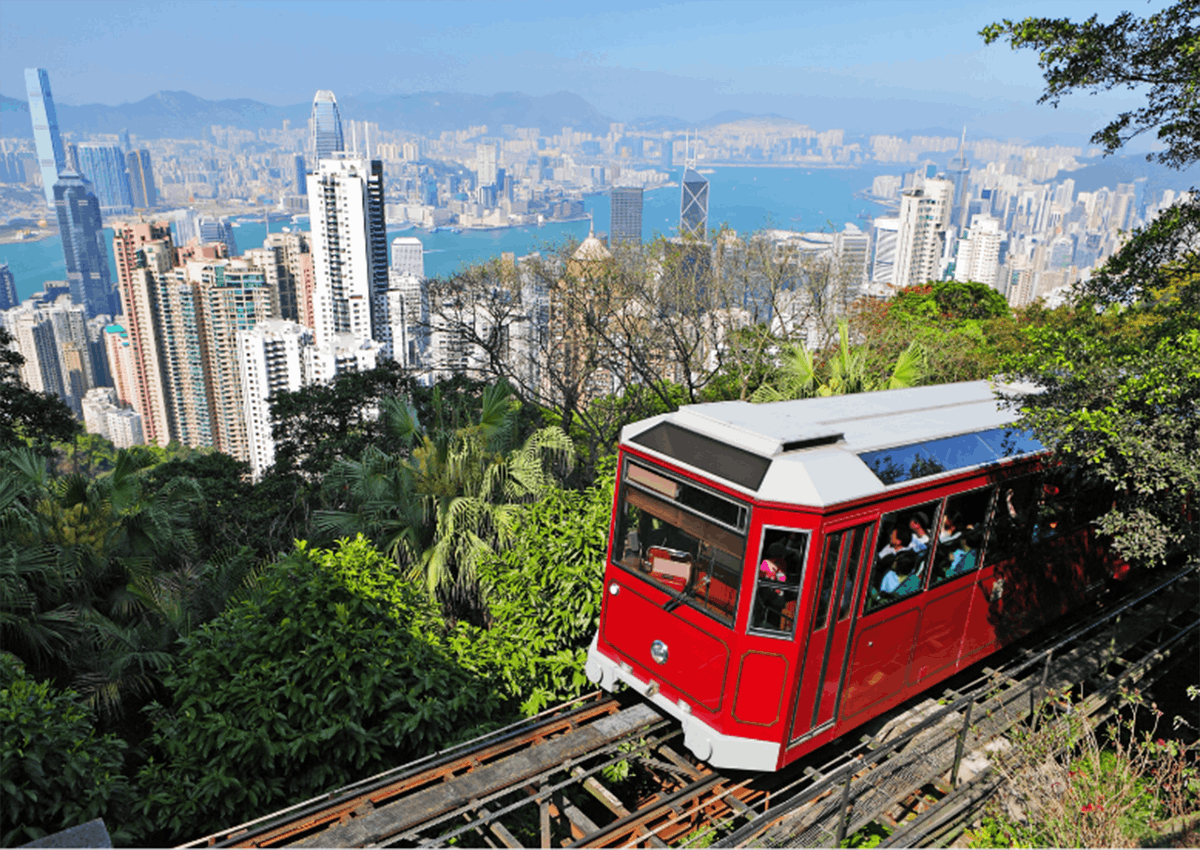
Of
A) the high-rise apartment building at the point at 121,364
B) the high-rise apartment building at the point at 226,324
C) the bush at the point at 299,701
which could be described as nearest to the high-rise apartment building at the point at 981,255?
the high-rise apartment building at the point at 226,324

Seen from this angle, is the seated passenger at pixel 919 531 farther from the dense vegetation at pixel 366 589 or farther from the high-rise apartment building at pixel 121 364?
the high-rise apartment building at pixel 121 364

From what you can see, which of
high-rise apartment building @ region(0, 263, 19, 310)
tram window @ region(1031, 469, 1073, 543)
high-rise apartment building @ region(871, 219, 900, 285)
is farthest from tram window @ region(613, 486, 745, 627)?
high-rise apartment building @ region(0, 263, 19, 310)

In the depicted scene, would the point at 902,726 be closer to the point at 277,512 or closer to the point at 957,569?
the point at 957,569

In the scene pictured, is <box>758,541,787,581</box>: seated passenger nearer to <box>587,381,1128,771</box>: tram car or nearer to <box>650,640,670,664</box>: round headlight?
<box>587,381,1128,771</box>: tram car

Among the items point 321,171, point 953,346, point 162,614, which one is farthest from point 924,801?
point 321,171

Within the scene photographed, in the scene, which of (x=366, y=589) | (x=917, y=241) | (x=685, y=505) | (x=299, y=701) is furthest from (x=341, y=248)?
(x=685, y=505)
